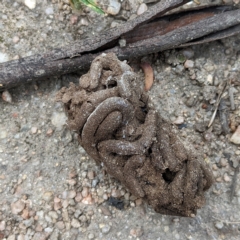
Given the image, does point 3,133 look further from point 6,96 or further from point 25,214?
point 25,214

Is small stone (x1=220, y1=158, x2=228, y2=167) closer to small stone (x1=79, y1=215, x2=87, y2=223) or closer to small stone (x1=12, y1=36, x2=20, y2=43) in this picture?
small stone (x1=79, y1=215, x2=87, y2=223)

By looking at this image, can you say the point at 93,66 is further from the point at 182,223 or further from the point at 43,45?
the point at 182,223

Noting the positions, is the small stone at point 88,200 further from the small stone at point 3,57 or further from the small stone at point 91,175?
the small stone at point 3,57

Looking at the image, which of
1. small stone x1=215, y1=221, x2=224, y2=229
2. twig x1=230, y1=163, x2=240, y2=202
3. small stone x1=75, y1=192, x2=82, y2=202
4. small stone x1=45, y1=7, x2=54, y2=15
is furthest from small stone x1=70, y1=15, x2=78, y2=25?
small stone x1=215, y1=221, x2=224, y2=229

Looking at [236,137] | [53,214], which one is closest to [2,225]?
[53,214]

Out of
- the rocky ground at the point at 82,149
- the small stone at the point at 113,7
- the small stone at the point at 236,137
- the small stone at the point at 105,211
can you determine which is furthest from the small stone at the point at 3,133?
the small stone at the point at 236,137
